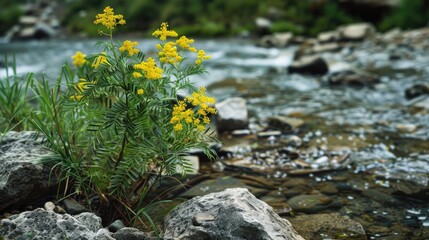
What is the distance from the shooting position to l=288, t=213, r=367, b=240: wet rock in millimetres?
3117

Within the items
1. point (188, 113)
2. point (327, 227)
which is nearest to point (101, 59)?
point (188, 113)

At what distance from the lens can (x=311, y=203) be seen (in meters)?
3.68

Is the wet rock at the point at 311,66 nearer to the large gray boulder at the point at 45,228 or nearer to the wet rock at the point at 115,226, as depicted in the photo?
the wet rock at the point at 115,226

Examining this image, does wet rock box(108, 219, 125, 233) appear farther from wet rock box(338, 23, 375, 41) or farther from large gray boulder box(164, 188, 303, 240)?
wet rock box(338, 23, 375, 41)

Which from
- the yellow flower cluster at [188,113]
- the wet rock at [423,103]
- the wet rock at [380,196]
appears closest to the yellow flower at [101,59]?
the yellow flower cluster at [188,113]

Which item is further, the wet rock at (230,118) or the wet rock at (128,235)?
the wet rock at (230,118)

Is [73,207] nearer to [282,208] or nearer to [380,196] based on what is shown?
[282,208]

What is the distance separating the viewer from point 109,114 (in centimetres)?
267

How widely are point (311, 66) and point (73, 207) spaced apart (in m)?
7.74

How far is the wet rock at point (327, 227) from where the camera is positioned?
312 centimetres

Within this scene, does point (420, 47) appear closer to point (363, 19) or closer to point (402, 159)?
point (363, 19)

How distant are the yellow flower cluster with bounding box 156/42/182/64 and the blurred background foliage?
45.7 ft

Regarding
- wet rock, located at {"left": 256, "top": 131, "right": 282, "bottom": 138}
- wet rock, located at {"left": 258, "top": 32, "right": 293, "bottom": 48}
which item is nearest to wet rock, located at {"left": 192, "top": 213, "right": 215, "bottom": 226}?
wet rock, located at {"left": 256, "top": 131, "right": 282, "bottom": 138}

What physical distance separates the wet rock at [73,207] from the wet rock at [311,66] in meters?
7.68
